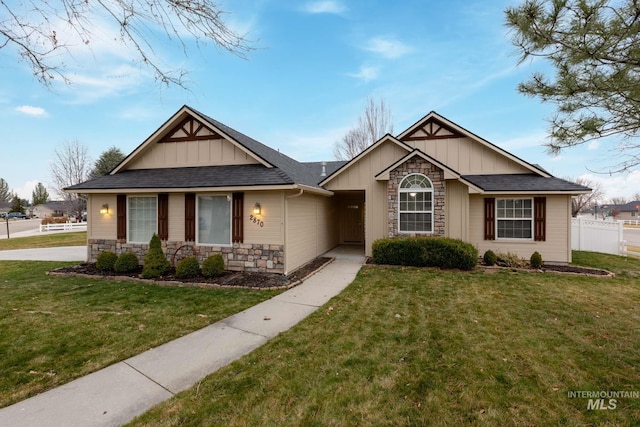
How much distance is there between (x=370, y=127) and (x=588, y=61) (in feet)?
69.3

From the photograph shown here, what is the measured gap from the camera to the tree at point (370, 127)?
23172mm

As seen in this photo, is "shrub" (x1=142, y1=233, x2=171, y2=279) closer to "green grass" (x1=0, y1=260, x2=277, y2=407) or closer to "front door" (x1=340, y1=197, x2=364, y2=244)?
"green grass" (x1=0, y1=260, x2=277, y2=407)

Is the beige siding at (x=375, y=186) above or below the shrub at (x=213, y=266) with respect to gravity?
above

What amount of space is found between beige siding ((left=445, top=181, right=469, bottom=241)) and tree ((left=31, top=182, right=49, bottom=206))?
3607 inches

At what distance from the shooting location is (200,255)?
868cm

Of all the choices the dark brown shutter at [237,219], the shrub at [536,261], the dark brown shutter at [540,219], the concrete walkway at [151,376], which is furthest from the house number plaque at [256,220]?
the dark brown shutter at [540,219]

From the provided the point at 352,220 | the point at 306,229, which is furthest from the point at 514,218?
the point at 306,229

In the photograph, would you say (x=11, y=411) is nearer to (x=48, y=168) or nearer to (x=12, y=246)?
(x=12, y=246)

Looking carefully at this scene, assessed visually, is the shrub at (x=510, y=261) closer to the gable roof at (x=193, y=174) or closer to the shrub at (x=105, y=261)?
the gable roof at (x=193, y=174)

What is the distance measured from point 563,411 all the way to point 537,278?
21.3 feet

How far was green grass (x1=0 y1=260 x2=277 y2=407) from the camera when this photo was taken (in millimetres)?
3404

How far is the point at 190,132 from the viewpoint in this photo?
9812 millimetres

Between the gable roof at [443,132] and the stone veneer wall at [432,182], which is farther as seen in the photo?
the gable roof at [443,132]

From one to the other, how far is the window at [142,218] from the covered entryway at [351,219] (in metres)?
8.54
